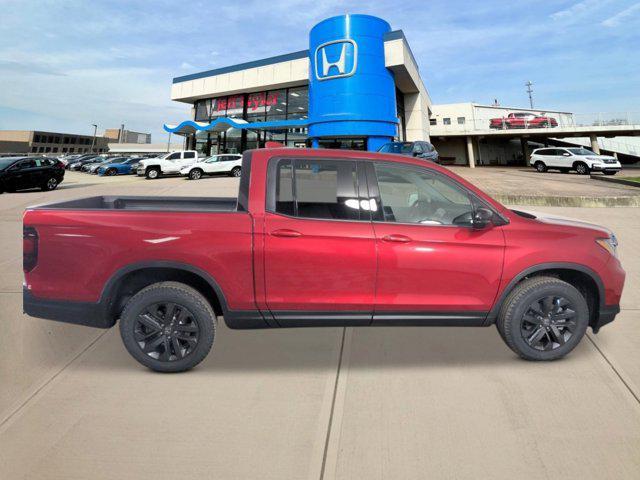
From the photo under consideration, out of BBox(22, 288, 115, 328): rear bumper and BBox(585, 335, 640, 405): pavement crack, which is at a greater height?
BBox(22, 288, 115, 328): rear bumper

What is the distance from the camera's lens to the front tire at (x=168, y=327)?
2.98m

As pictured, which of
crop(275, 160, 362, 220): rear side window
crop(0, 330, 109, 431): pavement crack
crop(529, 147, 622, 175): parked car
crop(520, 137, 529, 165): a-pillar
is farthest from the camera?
crop(520, 137, 529, 165): a-pillar

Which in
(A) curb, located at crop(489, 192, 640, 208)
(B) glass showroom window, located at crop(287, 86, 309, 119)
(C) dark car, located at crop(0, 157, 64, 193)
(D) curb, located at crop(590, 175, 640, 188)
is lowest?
(A) curb, located at crop(489, 192, 640, 208)

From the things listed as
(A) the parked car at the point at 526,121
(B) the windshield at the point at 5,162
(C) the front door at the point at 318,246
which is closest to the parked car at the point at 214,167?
(B) the windshield at the point at 5,162

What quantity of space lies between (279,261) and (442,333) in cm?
185

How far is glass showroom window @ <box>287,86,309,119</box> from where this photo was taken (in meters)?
33.2

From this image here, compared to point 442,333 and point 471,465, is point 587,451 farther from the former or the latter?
point 442,333

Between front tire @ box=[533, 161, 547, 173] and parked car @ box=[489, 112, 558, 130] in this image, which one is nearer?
front tire @ box=[533, 161, 547, 173]

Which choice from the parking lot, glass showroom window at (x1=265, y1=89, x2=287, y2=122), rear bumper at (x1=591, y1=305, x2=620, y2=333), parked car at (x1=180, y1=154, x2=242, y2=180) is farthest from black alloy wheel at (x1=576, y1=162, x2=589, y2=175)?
rear bumper at (x1=591, y1=305, x2=620, y2=333)

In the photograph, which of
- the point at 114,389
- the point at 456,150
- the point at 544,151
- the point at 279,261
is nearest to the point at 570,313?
the point at 279,261

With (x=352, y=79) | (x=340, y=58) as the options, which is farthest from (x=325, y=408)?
(x=340, y=58)

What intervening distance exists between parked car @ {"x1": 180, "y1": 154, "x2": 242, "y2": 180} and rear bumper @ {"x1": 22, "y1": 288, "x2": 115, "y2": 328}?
21455 millimetres

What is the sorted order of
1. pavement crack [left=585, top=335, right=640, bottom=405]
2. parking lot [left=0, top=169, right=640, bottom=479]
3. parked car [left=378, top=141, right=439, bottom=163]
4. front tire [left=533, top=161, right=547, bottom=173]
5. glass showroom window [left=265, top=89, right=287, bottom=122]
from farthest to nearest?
glass showroom window [left=265, top=89, right=287, bottom=122]
front tire [left=533, top=161, right=547, bottom=173]
parked car [left=378, top=141, right=439, bottom=163]
pavement crack [left=585, top=335, right=640, bottom=405]
parking lot [left=0, top=169, right=640, bottom=479]

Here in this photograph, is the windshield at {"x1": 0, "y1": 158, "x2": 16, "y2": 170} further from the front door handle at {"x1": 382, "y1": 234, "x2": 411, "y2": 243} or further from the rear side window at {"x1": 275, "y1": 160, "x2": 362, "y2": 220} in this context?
the front door handle at {"x1": 382, "y1": 234, "x2": 411, "y2": 243}
